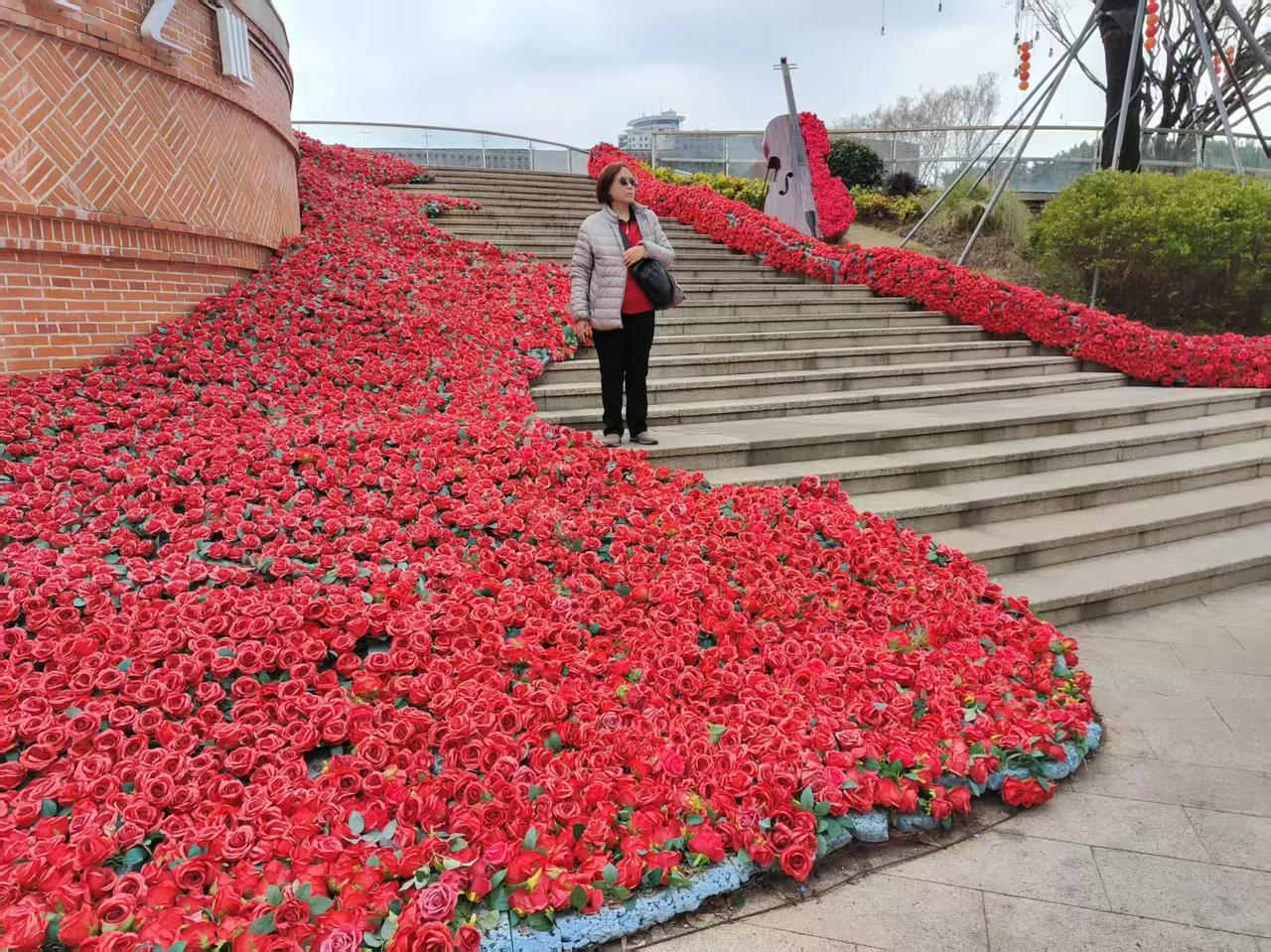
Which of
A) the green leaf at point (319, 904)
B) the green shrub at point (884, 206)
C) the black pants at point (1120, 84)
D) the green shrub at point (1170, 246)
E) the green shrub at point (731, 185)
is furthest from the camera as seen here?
the green shrub at point (731, 185)

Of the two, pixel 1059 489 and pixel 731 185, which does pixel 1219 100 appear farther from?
pixel 731 185

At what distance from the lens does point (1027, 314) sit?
8492 mm

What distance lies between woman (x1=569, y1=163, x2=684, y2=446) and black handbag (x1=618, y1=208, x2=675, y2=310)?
0.02 metres

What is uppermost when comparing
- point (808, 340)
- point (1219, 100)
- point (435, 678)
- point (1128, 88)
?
point (1128, 88)

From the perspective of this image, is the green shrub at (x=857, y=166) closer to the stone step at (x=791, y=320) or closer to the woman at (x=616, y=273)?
the stone step at (x=791, y=320)

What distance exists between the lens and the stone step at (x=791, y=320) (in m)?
8.07

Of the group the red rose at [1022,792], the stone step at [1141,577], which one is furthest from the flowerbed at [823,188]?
the red rose at [1022,792]

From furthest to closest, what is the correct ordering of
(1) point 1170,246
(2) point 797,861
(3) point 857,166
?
(3) point 857,166 → (1) point 1170,246 → (2) point 797,861

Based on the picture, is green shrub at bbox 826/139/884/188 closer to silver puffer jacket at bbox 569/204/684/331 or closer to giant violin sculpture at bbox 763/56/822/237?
giant violin sculpture at bbox 763/56/822/237

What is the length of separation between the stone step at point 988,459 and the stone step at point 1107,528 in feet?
1.54

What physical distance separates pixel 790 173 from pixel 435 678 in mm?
12304

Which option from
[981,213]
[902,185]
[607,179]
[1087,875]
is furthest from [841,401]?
[902,185]

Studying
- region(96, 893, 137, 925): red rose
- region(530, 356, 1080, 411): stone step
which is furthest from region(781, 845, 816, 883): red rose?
region(530, 356, 1080, 411): stone step

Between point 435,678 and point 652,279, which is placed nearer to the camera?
point 435,678
